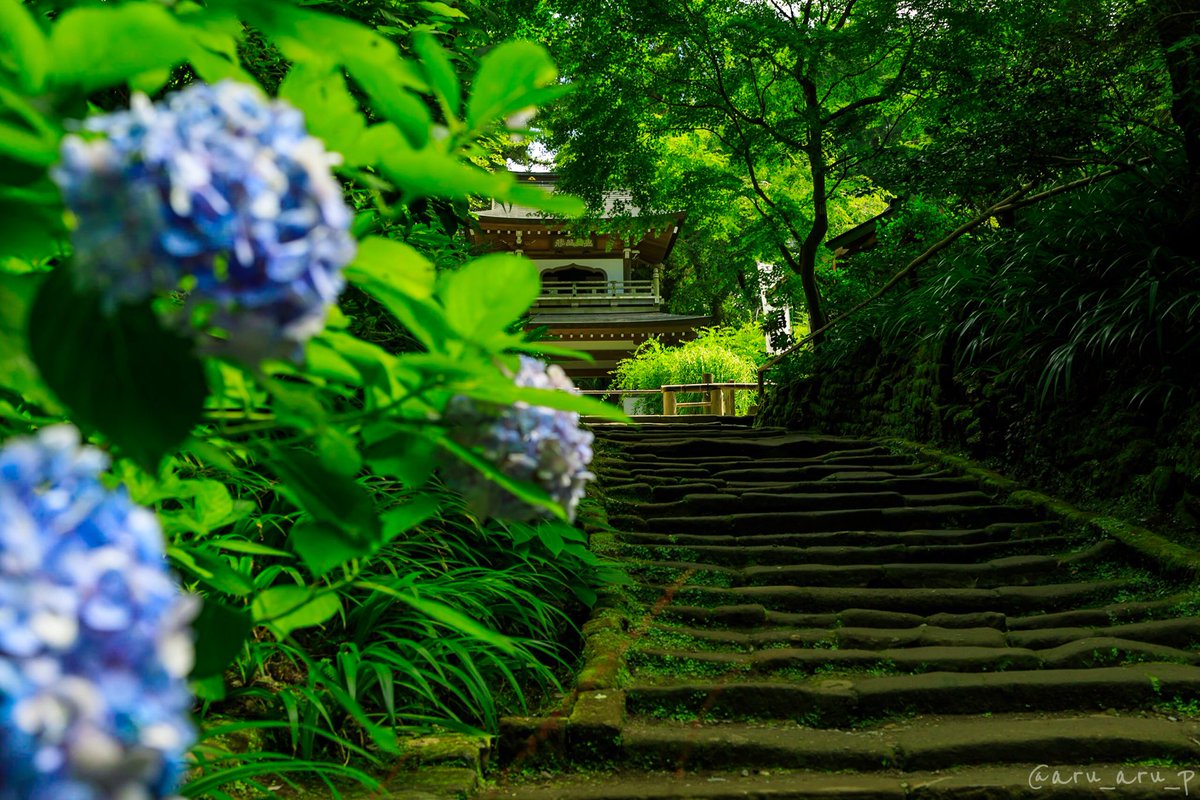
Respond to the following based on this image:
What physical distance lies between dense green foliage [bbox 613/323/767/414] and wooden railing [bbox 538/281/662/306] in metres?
2.16

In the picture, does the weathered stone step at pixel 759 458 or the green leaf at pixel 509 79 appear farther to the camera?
the weathered stone step at pixel 759 458

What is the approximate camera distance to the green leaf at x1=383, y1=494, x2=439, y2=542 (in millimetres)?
833

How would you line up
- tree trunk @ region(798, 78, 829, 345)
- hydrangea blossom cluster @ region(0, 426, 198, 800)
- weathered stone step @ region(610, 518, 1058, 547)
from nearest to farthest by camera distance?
hydrangea blossom cluster @ region(0, 426, 198, 800) < weathered stone step @ region(610, 518, 1058, 547) < tree trunk @ region(798, 78, 829, 345)

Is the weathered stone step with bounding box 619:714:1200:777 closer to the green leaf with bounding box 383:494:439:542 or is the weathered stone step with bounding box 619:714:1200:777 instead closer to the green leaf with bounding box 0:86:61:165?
the green leaf with bounding box 383:494:439:542

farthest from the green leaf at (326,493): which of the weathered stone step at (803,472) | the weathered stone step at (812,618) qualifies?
the weathered stone step at (803,472)

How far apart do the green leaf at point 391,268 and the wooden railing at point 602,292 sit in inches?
828

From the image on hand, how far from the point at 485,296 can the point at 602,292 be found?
22.2 meters

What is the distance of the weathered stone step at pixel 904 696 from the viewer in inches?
113

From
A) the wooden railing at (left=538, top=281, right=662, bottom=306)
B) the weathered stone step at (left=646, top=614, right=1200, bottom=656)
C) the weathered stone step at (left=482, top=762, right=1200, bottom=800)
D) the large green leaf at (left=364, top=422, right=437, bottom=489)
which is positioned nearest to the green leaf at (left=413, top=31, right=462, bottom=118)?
the large green leaf at (left=364, top=422, right=437, bottom=489)

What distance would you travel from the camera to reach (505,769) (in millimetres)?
2496

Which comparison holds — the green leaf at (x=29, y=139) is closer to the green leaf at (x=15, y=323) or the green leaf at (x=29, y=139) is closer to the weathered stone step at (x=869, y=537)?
the green leaf at (x=15, y=323)

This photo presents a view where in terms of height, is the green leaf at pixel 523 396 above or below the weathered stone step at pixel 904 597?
above

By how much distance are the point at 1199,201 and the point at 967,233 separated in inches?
127

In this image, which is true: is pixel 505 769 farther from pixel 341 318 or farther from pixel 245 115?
pixel 245 115
